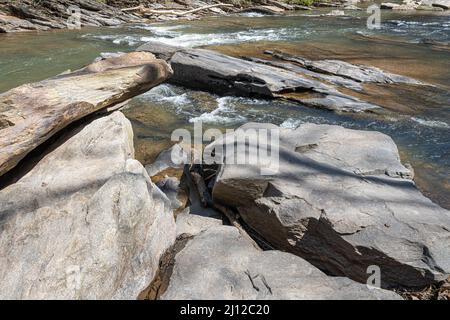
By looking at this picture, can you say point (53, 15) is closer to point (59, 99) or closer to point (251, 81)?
point (251, 81)

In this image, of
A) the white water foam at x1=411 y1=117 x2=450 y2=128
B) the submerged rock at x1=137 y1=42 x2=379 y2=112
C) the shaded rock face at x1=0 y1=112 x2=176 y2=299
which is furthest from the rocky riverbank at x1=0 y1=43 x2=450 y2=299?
the submerged rock at x1=137 y1=42 x2=379 y2=112

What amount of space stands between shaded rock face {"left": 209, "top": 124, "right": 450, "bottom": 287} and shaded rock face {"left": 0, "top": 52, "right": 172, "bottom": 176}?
1.19 metres

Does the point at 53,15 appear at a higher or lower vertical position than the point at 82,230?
higher

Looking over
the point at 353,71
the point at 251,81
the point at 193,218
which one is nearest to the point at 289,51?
the point at 353,71

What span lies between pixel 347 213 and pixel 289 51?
6825 millimetres

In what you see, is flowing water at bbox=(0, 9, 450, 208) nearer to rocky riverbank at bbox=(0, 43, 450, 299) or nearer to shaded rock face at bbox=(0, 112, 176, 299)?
rocky riverbank at bbox=(0, 43, 450, 299)

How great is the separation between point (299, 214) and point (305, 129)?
4.50ft

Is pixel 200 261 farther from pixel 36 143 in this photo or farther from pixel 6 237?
pixel 36 143

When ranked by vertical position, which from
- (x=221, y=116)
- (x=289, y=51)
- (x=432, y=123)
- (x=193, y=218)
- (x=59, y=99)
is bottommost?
(x=193, y=218)

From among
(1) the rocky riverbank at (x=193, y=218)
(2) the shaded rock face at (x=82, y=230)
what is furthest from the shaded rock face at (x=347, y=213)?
(2) the shaded rock face at (x=82, y=230)

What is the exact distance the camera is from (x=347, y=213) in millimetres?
2457

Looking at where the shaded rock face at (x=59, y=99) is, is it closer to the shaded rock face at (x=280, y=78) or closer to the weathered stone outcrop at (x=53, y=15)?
the shaded rock face at (x=280, y=78)

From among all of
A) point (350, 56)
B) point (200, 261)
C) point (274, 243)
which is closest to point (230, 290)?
point (200, 261)

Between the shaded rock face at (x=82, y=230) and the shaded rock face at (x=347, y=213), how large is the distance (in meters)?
0.62
